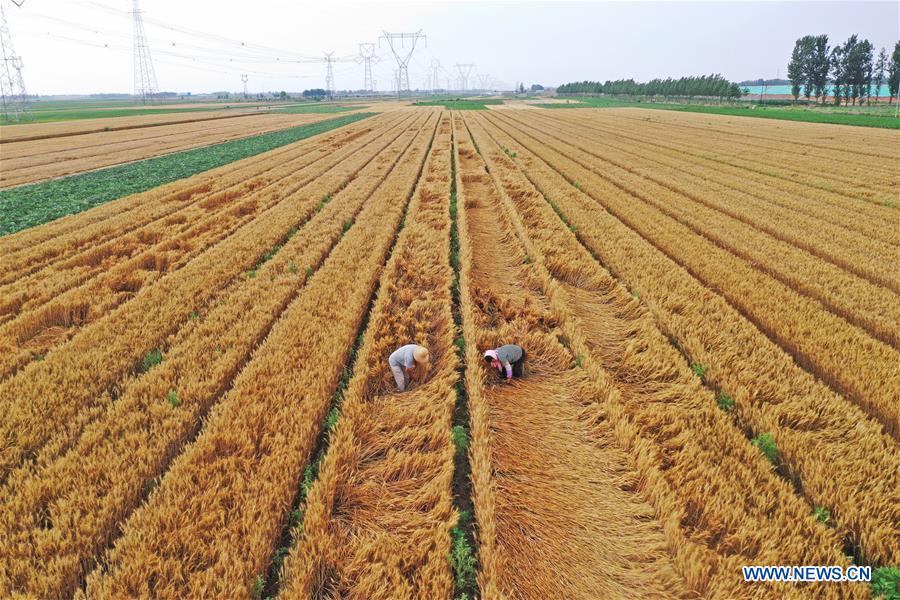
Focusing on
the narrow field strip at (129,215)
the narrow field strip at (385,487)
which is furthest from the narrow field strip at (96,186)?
the narrow field strip at (385,487)

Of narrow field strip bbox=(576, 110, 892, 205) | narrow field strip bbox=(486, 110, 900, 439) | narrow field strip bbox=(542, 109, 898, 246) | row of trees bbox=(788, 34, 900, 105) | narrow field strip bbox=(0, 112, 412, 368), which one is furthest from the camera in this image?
row of trees bbox=(788, 34, 900, 105)

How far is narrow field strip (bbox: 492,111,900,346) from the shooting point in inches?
275

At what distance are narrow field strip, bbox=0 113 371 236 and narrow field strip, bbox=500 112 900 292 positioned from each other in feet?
68.4

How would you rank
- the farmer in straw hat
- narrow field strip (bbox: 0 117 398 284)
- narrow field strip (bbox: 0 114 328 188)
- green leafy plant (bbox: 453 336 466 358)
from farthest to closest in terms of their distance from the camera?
narrow field strip (bbox: 0 114 328 188)
narrow field strip (bbox: 0 117 398 284)
green leafy plant (bbox: 453 336 466 358)
the farmer in straw hat

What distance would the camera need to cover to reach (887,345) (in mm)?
6145

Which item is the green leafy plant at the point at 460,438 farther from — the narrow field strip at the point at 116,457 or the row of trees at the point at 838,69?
the row of trees at the point at 838,69

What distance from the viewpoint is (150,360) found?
19.6 feet

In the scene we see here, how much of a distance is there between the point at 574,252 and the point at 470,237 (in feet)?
8.89

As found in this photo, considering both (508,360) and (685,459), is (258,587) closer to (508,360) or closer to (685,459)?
(508,360)

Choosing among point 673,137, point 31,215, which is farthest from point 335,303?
point 673,137

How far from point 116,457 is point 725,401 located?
21.3 feet

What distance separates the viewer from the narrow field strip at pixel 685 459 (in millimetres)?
3316

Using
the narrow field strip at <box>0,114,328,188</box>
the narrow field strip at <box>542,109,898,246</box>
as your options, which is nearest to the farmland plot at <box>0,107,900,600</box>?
the narrow field strip at <box>542,109,898,246</box>

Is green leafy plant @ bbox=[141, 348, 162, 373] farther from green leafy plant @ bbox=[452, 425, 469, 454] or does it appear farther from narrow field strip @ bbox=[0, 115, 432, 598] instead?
green leafy plant @ bbox=[452, 425, 469, 454]
